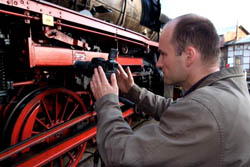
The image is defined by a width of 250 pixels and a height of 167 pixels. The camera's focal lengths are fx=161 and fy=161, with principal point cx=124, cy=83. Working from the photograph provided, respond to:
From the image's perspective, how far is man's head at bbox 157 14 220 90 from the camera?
100 centimetres

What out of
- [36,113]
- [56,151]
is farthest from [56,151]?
[36,113]

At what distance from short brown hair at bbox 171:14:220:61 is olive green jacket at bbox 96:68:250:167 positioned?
0.73ft

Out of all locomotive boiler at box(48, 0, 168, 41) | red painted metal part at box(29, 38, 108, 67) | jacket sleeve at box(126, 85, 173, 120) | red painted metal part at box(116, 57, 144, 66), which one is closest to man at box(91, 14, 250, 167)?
jacket sleeve at box(126, 85, 173, 120)

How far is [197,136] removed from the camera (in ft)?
2.34

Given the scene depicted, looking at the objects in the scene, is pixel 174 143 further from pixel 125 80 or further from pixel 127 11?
pixel 127 11

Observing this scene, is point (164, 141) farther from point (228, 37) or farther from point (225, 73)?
point (228, 37)

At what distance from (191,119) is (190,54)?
46 cm

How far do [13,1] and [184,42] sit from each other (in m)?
1.38

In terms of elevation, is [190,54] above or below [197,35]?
below

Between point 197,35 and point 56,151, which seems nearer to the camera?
point 197,35

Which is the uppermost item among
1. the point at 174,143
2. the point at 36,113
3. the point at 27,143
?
the point at 174,143

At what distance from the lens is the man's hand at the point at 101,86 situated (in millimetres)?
1092

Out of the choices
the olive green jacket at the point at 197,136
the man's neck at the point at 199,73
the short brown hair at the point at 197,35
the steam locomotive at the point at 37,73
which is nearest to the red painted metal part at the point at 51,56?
the steam locomotive at the point at 37,73

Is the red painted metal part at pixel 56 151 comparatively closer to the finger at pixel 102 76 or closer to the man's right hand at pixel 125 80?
the man's right hand at pixel 125 80
